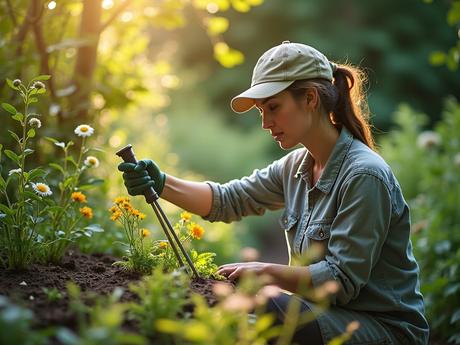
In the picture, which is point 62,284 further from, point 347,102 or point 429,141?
point 429,141

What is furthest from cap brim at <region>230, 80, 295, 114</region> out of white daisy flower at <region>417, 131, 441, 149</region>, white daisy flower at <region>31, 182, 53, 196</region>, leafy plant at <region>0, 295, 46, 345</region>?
white daisy flower at <region>417, 131, 441, 149</region>

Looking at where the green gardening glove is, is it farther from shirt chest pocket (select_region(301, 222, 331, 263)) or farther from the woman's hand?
shirt chest pocket (select_region(301, 222, 331, 263))

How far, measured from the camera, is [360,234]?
1955 millimetres

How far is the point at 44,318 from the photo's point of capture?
147 centimetres

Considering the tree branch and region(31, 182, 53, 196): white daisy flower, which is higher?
the tree branch

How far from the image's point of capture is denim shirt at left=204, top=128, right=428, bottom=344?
194 centimetres

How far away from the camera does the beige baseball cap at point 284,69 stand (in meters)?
2.12

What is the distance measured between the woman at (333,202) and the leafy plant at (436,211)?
3.11 feet

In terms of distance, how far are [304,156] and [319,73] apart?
377mm

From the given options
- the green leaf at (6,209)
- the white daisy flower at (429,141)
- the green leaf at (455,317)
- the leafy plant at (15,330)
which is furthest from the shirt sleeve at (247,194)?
the white daisy flower at (429,141)

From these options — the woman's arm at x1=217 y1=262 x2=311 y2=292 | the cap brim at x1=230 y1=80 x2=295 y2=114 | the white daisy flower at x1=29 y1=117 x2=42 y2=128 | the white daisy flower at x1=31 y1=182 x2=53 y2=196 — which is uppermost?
the white daisy flower at x1=29 y1=117 x2=42 y2=128

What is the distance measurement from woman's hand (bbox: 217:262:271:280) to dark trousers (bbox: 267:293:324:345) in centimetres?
12

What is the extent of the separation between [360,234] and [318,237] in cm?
22

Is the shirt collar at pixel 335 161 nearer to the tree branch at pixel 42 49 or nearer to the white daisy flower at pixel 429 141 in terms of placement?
the tree branch at pixel 42 49
